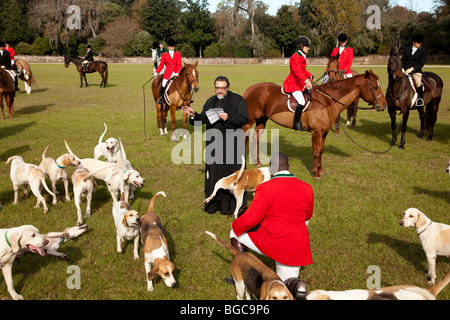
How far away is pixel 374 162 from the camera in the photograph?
9391mm

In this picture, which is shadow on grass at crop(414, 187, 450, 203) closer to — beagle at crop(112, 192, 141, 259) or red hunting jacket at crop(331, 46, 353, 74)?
beagle at crop(112, 192, 141, 259)

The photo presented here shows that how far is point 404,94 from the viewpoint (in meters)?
10.8

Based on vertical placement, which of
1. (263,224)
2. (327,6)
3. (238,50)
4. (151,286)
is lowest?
(151,286)

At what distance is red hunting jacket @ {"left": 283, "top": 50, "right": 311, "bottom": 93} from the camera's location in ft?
26.7

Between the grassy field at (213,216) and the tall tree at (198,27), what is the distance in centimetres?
6530

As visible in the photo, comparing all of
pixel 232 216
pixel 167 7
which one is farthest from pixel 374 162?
pixel 167 7

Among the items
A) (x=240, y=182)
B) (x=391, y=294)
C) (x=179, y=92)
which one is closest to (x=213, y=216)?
(x=240, y=182)

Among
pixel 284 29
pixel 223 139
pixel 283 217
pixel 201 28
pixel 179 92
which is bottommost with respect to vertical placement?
pixel 283 217

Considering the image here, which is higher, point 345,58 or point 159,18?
point 159,18

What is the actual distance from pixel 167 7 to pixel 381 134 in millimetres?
77333

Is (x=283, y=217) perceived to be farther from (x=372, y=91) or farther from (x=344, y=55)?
(x=344, y=55)

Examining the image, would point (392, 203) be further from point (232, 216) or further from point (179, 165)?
point (179, 165)

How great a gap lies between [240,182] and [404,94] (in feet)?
25.4

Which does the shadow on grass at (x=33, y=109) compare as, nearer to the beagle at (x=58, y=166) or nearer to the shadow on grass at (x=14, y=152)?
the shadow on grass at (x=14, y=152)
